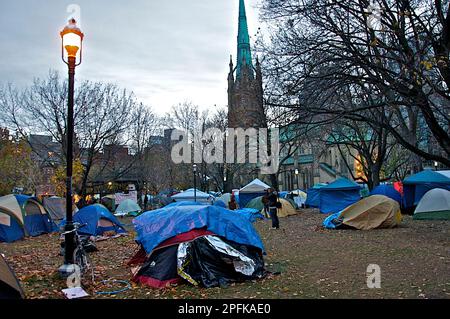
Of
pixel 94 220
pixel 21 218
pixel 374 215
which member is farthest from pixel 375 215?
pixel 21 218

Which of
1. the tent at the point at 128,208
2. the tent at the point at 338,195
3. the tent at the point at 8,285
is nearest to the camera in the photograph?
the tent at the point at 8,285

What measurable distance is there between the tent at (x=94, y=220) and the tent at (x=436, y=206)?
49.9ft

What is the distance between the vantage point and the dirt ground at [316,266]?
22.3 ft

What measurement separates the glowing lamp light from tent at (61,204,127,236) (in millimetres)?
10429

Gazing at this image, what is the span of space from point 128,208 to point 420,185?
23.2m

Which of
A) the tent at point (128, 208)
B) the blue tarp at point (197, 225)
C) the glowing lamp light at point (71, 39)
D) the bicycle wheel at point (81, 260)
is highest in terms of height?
the glowing lamp light at point (71, 39)

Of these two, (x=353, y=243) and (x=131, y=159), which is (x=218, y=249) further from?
(x=131, y=159)

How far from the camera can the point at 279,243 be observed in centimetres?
1304

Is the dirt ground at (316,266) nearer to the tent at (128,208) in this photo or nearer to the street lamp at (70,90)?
the street lamp at (70,90)

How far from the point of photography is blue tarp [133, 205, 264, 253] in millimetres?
8000

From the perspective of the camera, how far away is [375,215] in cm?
1566

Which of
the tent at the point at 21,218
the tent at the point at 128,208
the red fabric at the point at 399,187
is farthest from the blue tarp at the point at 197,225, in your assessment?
the tent at the point at 128,208

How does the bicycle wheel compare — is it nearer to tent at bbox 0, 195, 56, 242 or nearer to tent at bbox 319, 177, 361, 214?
tent at bbox 0, 195, 56, 242
